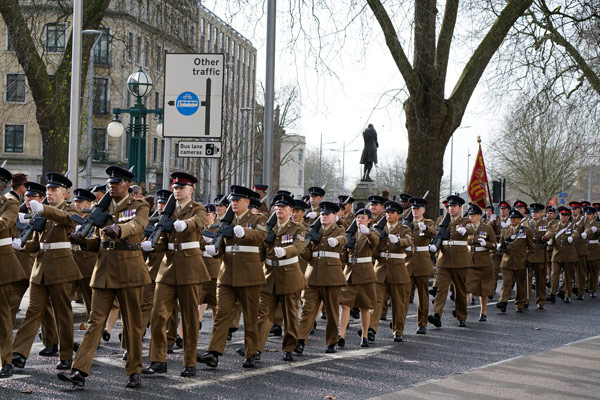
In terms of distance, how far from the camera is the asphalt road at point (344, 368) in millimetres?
8648

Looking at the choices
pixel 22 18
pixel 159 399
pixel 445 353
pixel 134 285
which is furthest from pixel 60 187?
pixel 22 18

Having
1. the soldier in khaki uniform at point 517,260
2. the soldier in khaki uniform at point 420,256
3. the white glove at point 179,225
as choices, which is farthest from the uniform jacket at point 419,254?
the white glove at point 179,225

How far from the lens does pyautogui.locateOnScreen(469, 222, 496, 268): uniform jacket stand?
15836 mm

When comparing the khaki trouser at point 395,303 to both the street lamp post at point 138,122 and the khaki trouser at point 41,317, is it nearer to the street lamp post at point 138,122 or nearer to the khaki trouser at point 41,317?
the khaki trouser at point 41,317

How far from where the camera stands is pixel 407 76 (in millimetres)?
21406

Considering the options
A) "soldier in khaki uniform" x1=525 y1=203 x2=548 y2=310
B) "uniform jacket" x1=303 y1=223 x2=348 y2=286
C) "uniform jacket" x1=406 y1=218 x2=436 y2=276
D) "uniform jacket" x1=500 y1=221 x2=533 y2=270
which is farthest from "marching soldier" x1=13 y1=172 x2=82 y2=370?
"soldier in khaki uniform" x1=525 y1=203 x2=548 y2=310

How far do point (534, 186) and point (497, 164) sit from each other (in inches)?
147

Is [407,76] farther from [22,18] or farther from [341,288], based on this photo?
[341,288]

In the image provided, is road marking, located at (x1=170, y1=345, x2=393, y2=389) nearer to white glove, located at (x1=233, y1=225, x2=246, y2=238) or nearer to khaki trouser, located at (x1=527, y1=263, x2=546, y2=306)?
white glove, located at (x1=233, y1=225, x2=246, y2=238)

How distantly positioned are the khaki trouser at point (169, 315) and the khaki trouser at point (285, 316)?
52.8 inches

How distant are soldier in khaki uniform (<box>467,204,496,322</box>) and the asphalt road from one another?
3.90 feet

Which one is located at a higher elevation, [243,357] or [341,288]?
[341,288]

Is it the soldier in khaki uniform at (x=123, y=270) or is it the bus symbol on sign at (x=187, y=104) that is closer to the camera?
the soldier in khaki uniform at (x=123, y=270)

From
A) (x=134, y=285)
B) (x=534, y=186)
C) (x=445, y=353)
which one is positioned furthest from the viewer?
(x=534, y=186)
